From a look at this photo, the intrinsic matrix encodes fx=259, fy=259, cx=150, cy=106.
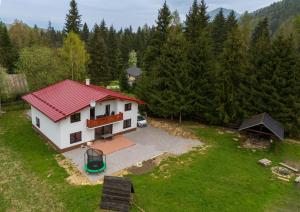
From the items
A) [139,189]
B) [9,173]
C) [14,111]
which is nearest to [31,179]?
[9,173]

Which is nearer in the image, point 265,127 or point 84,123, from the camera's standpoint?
point 84,123

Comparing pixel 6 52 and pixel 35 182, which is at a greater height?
pixel 6 52

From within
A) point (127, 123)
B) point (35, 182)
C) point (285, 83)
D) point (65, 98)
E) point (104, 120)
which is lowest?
point (35, 182)

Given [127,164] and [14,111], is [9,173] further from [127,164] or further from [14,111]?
[14,111]

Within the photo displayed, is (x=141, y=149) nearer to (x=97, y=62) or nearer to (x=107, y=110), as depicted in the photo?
(x=107, y=110)

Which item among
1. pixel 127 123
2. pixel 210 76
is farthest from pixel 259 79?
pixel 127 123

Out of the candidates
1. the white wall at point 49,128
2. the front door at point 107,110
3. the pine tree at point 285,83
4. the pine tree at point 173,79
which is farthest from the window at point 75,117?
the pine tree at point 285,83

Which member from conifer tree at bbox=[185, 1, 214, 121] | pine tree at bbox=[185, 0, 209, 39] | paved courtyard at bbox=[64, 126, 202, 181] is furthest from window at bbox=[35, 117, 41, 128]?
pine tree at bbox=[185, 0, 209, 39]
